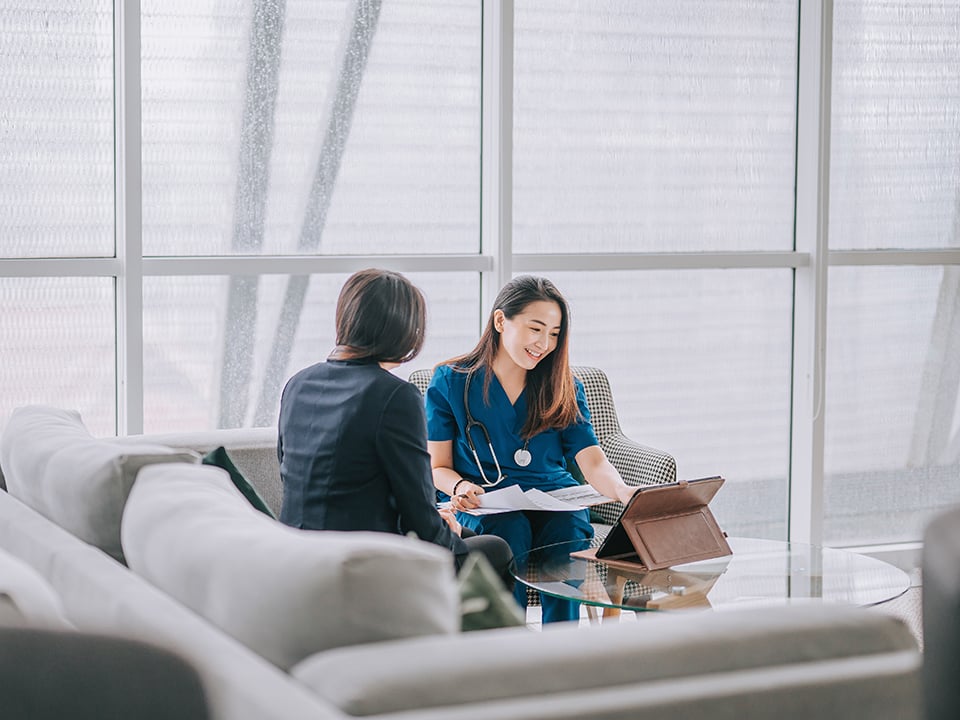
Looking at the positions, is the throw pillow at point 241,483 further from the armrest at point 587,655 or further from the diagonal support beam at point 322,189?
the diagonal support beam at point 322,189

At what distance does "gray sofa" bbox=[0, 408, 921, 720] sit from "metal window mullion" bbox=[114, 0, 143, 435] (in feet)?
7.50

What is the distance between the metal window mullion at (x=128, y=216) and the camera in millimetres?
3797

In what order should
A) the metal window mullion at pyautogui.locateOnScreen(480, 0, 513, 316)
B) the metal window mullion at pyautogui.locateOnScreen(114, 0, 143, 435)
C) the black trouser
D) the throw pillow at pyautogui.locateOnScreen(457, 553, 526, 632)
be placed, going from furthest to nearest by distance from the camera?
1. the metal window mullion at pyautogui.locateOnScreen(480, 0, 513, 316)
2. the metal window mullion at pyautogui.locateOnScreen(114, 0, 143, 435)
3. the black trouser
4. the throw pillow at pyautogui.locateOnScreen(457, 553, 526, 632)

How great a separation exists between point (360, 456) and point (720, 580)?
0.98 metres

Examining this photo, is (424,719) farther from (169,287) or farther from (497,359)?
(169,287)

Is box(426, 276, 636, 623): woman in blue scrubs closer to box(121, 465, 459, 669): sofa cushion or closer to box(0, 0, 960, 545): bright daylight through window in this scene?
box(0, 0, 960, 545): bright daylight through window

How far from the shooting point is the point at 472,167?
4348mm

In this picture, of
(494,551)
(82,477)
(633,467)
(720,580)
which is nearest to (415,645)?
(82,477)

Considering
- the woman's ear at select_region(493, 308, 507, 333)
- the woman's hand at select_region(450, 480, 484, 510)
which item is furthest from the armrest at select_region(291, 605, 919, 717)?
the woman's ear at select_region(493, 308, 507, 333)

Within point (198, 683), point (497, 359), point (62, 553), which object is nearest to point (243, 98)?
point (497, 359)

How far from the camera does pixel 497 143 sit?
14.1 ft

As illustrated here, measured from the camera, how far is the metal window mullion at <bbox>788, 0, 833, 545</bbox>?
4766 millimetres

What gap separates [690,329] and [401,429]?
2401 mm

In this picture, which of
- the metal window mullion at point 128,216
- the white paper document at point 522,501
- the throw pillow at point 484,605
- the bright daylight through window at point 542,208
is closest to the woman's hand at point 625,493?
the white paper document at point 522,501
